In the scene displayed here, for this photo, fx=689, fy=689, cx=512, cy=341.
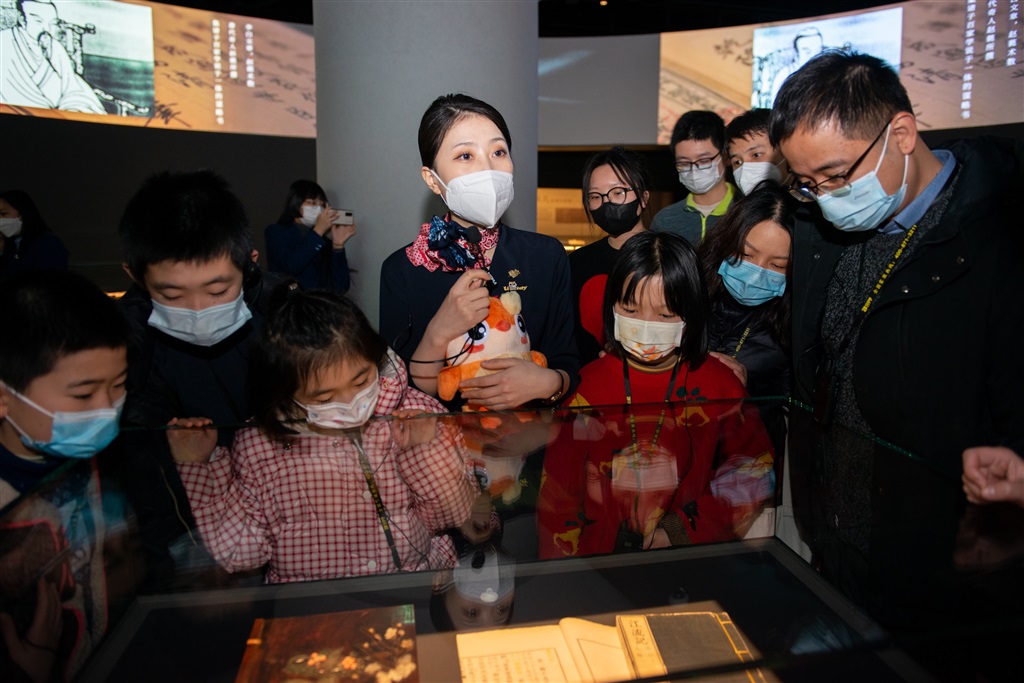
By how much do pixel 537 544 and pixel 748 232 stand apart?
136 centimetres

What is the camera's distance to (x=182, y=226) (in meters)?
1.65

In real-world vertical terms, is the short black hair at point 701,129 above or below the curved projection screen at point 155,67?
below

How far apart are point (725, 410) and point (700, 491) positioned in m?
0.27

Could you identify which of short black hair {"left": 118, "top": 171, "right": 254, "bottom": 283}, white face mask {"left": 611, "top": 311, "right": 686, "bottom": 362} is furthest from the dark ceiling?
white face mask {"left": 611, "top": 311, "right": 686, "bottom": 362}

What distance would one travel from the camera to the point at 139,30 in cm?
715

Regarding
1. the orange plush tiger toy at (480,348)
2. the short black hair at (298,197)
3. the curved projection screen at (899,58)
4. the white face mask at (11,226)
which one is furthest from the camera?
the curved projection screen at (899,58)

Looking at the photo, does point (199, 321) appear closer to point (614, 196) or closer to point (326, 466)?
point (326, 466)

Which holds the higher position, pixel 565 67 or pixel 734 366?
pixel 565 67

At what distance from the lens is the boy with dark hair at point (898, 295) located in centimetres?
148

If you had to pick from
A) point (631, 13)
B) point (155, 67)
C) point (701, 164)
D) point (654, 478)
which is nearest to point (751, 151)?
point (701, 164)

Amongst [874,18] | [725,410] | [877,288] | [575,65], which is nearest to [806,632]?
A: [725,410]

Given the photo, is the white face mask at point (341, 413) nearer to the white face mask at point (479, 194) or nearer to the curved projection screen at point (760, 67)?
the white face mask at point (479, 194)

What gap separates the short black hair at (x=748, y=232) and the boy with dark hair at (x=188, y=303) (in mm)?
1390

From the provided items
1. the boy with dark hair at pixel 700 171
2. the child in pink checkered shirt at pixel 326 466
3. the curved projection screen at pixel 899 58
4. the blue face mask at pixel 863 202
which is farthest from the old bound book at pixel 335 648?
the curved projection screen at pixel 899 58
